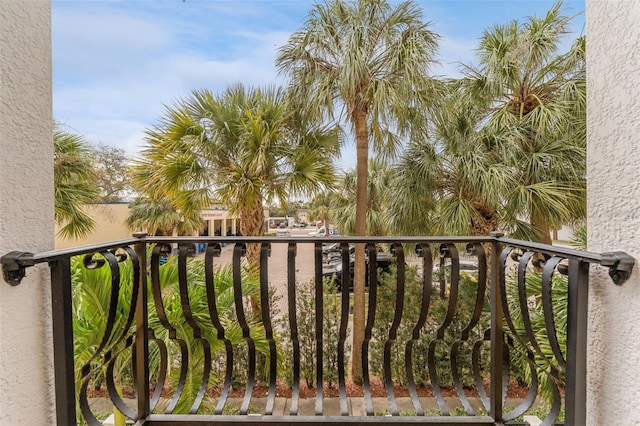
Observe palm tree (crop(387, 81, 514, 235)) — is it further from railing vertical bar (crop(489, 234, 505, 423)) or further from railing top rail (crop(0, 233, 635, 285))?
railing top rail (crop(0, 233, 635, 285))

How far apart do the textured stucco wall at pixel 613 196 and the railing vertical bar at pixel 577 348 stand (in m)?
0.03

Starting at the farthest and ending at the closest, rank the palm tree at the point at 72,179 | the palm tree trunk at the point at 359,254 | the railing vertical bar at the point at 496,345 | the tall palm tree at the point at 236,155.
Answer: the palm tree trunk at the point at 359,254, the tall palm tree at the point at 236,155, the palm tree at the point at 72,179, the railing vertical bar at the point at 496,345

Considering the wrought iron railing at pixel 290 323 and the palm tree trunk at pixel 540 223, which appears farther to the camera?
the palm tree trunk at pixel 540 223

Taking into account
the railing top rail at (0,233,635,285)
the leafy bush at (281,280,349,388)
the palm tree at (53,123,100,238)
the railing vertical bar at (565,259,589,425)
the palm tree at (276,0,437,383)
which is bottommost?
the leafy bush at (281,280,349,388)

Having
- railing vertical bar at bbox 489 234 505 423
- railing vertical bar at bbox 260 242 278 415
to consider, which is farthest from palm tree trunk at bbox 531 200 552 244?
railing vertical bar at bbox 260 242 278 415

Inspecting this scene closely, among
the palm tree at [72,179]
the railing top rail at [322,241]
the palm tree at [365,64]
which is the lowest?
the railing top rail at [322,241]

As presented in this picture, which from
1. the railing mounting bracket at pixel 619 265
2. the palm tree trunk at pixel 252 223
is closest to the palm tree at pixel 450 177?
the palm tree trunk at pixel 252 223

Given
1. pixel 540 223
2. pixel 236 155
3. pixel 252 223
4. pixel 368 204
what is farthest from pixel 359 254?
pixel 368 204

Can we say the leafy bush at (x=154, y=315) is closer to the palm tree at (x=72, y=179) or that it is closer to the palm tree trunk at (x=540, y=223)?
the palm tree at (x=72, y=179)

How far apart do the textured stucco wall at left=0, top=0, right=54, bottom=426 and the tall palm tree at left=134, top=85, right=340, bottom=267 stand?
10.7 ft

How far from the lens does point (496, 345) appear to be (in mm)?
1349

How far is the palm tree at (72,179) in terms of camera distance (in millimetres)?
4180

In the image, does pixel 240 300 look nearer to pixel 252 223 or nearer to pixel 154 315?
pixel 154 315

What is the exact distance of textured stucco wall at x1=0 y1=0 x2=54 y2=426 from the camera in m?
0.80
